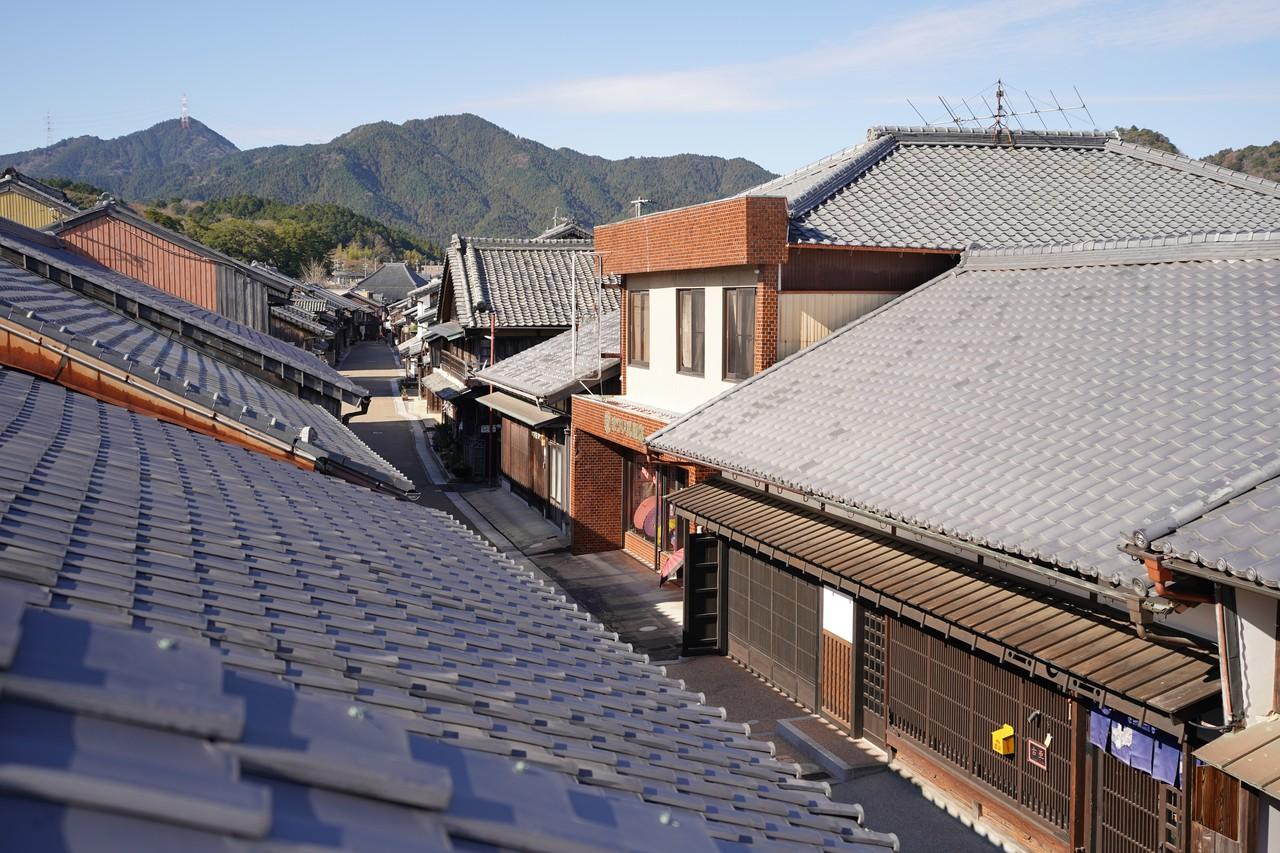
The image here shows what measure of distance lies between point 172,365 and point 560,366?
14.2m

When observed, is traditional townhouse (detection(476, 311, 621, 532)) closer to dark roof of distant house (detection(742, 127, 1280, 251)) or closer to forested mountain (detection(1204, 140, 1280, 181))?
dark roof of distant house (detection(742, 127, 1280, 251))

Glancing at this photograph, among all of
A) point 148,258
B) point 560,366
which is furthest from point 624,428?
point 148,258

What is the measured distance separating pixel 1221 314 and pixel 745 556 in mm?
7406

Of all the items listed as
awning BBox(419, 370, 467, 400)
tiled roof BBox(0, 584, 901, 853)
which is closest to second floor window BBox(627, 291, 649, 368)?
awning BBox(419, 370, 467, 400)

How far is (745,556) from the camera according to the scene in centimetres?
1588

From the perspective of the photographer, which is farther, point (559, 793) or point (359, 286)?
point (359, 286)

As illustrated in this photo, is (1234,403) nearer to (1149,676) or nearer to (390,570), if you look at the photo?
(1149,676)

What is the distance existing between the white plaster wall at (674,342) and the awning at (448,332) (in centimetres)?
1490

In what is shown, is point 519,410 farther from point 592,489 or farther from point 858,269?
point 858,269

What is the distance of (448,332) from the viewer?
123 ft

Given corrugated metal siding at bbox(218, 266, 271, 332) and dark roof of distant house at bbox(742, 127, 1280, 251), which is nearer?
dark roof of distant house at bbox(742, 127, 1280, 251)

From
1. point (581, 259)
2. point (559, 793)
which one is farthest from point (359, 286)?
point (559, 793)

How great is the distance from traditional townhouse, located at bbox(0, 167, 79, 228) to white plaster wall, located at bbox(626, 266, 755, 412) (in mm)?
31307

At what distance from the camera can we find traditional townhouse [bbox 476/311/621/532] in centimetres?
2394
